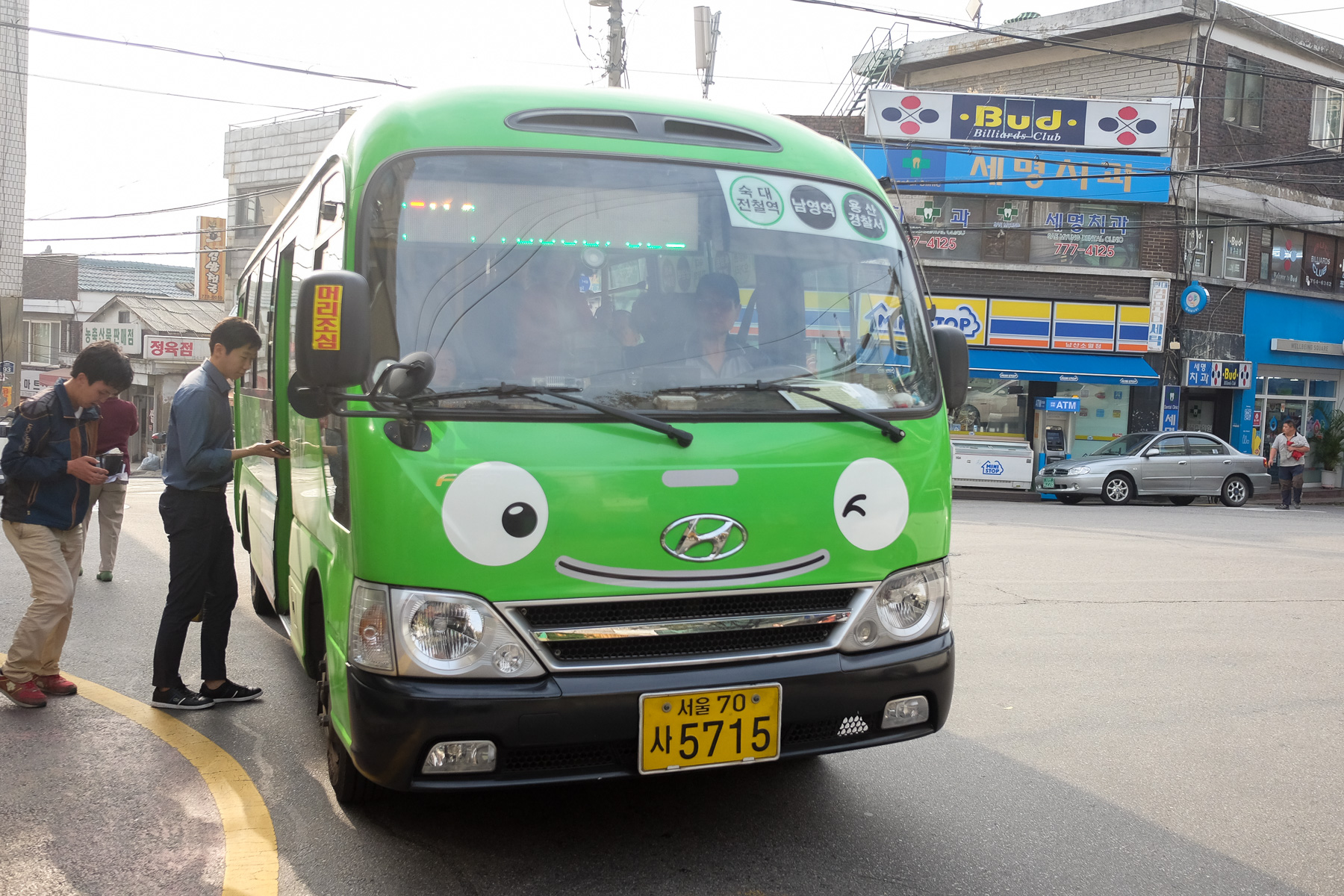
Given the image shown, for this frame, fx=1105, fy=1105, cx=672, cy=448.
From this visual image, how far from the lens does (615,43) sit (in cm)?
1716

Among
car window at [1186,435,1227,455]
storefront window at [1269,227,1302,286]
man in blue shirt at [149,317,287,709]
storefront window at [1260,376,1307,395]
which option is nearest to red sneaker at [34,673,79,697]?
man in blue shirt at [149,317,287,709]

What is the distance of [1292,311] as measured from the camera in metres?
27.1

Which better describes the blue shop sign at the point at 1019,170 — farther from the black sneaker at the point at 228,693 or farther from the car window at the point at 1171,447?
the black sneaker at the point at 228,693

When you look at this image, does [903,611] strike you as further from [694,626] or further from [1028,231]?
[1028,231]

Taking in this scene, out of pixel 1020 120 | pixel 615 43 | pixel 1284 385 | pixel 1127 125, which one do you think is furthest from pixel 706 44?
pixel 1284 385

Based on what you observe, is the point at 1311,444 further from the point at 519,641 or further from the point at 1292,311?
the point at 519,641

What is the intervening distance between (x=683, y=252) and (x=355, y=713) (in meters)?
1.80

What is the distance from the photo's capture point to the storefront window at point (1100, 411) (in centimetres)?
2511

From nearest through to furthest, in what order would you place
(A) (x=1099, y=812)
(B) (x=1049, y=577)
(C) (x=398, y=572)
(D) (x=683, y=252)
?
(C) (x=398, y=572), (D) (x=683, y=252), (A) (x=1099, y=812), (B) (x=1049, y=577)

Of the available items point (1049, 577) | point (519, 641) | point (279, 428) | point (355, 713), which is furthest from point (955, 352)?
point (1049, 577)

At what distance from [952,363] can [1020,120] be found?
22185mm

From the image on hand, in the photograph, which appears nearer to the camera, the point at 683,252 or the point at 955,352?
the point at 683,252

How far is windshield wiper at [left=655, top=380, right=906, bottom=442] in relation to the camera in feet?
11.8

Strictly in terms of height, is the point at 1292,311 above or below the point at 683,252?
above
